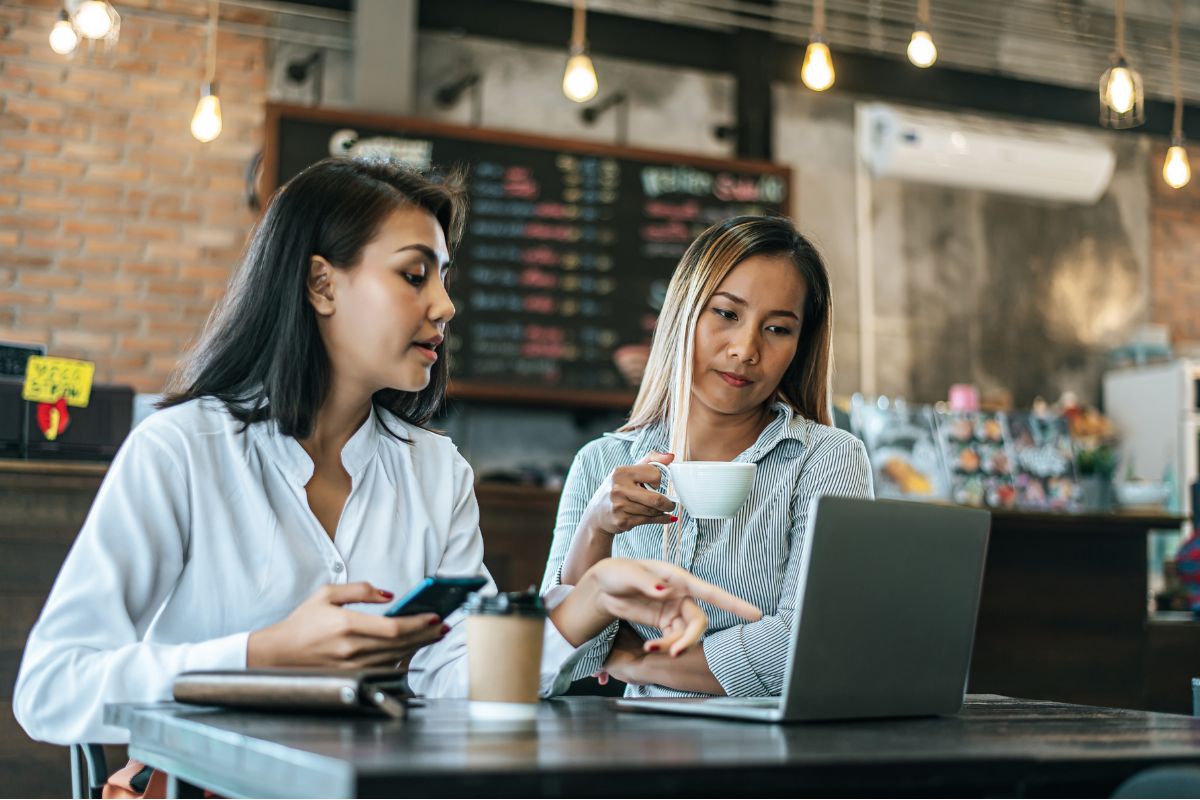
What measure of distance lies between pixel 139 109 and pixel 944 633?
507cm

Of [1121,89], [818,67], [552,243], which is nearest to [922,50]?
[818,67]

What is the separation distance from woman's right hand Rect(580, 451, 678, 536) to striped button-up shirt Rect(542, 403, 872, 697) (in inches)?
8.5

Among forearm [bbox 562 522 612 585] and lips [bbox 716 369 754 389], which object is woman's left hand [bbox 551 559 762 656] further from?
lips [bbox 716 369 754 389]

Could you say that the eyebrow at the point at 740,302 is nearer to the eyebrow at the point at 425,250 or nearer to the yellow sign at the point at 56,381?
the eyebrow at the point at 425,250

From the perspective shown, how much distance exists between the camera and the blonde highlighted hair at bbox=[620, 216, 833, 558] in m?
2.21

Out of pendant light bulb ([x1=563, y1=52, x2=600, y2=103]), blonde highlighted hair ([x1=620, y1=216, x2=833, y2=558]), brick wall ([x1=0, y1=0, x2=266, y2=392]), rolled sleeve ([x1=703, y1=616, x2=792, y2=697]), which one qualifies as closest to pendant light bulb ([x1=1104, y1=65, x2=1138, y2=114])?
pendant light bulb ([x1=563, y1=52, x2=600, y2=103])

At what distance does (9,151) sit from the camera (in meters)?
5.58

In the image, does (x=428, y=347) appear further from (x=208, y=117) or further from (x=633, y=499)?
(x=208, y=117)

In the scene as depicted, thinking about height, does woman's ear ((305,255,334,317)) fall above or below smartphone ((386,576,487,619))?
above

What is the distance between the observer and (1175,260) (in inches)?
289

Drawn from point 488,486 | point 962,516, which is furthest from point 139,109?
point 962,516

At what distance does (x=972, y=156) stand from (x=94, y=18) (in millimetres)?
4367

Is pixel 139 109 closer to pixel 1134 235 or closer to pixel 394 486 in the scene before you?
pixel 394 486

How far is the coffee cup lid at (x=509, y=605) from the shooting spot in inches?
51.8
